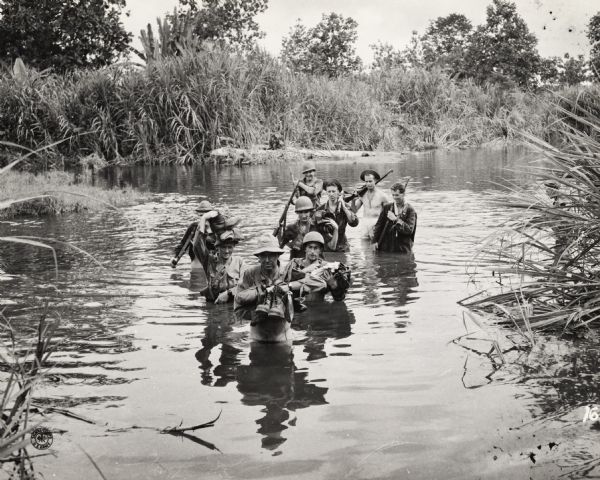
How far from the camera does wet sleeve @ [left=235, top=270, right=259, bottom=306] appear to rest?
6990 millimetres

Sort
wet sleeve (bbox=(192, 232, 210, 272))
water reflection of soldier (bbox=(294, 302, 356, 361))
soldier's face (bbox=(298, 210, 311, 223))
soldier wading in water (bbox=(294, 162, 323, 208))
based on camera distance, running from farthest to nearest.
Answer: soldier wading in water (bbox=(294, 162, 323, 208)) < soldier's face (bbox=(298, 210, 311, 223)) < wet sleeve (bbox=(192, 232, 210, 272)) < water reflection of soldier (bbox=(294, 302, 356, 361))

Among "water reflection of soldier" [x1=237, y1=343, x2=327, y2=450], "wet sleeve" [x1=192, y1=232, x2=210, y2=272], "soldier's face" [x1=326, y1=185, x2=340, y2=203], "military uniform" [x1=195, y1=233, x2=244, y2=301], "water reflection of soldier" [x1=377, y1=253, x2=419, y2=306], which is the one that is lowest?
"water reflection of soldier" [x1=237, y1=343, x2=327, y2=450]

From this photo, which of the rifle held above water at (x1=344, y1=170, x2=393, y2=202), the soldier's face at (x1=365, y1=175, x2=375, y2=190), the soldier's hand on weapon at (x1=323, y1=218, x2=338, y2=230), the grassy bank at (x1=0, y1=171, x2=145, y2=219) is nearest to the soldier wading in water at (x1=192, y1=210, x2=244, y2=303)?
the soldier's hand on weapon at (x1=323, y1=218, x2=338, y2=230)

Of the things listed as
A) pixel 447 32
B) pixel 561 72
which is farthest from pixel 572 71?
pixel 447 32

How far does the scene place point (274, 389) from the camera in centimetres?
621

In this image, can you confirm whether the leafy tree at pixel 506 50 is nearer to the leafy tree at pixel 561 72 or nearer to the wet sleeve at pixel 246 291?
the leafy tree at pixel 561 72

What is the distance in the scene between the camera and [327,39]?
156 ft

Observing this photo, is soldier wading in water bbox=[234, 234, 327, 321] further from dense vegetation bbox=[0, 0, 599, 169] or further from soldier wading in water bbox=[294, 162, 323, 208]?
dense vegetation bbox=[0, 0, 599, 169]

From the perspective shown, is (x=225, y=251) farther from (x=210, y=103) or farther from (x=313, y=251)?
(x=210, y=103)

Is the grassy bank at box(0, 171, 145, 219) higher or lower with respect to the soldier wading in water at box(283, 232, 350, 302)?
higher

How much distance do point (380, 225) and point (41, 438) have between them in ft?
24.6

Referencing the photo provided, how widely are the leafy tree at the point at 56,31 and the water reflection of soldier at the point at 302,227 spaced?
92.2 feet

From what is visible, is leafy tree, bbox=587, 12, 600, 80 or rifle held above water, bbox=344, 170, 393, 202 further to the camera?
rifle held above water, bbox=344, 170, 393, 202

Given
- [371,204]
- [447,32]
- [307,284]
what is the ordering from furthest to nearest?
[447,32], [371,204], [307,284]
